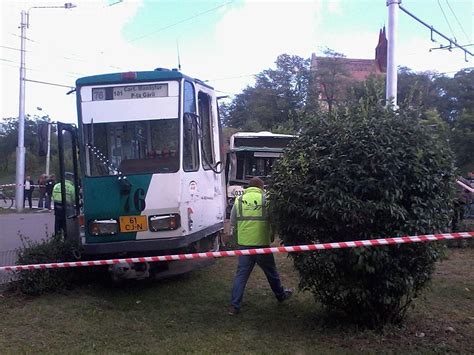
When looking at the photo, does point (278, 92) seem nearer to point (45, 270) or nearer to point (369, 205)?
point (45, 270)

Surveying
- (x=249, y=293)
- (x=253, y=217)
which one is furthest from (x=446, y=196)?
(x=249, y=293)

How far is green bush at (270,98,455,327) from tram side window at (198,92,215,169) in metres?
2.81

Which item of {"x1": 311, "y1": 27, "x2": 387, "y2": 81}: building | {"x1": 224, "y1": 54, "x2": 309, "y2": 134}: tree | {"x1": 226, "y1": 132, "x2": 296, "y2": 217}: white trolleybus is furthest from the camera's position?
{"x1": 224, "y1": 54, "x2": 309, "y2": 134}: tree

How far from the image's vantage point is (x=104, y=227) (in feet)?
24.3

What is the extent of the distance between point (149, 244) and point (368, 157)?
3288 mm

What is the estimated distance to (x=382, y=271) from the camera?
547cm

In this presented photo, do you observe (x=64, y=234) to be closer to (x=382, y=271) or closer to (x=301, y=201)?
(x=301, y=201)

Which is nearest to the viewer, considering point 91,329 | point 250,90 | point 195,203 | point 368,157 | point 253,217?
point 368,157

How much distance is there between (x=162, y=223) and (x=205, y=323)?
1569 mm

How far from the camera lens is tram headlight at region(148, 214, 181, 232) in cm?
736

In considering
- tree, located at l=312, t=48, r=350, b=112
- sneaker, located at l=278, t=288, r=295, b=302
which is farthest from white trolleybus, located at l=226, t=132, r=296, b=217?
tree, located at l=312, t=48, r=350, b=112

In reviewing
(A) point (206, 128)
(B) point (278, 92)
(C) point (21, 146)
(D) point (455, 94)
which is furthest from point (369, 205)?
(D) point (455, 94)

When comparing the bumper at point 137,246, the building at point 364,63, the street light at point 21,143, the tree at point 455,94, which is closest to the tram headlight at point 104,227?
the bumper at point 137,246

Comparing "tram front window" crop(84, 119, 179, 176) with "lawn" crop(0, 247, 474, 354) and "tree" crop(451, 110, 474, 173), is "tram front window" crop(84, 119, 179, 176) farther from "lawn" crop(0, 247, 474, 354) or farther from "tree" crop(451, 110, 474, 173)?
"tree" crop(451, 110, 474, 173)
